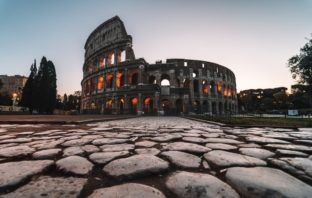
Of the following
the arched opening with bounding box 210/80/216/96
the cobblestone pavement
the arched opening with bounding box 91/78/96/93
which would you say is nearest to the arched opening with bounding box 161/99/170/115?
the arched opening with bounding box 210/80/216/96

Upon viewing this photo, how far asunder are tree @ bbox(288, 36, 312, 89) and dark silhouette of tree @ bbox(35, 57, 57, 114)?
38270mm

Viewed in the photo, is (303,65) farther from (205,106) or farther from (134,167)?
(134,167)

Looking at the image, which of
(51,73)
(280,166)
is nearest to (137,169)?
(280,166)

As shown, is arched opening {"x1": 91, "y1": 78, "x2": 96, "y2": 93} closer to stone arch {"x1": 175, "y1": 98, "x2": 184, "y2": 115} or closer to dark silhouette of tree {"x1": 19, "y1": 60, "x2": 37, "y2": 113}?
dark silhouette of tree {"x1": 19, "y1": 60, "x2": 37, "y2": 113}

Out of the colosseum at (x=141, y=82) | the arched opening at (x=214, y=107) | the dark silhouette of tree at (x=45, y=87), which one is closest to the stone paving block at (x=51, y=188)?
the colosseum at (x=141, y=82)

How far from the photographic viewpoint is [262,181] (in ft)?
3.05

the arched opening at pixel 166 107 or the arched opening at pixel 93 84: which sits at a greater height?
the arched opening at pixel 93 84

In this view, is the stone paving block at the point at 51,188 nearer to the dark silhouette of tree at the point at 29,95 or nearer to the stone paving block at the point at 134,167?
the stone paving block at the point at 134,167

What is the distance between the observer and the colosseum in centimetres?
2214

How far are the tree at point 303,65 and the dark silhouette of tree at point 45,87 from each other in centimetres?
3827

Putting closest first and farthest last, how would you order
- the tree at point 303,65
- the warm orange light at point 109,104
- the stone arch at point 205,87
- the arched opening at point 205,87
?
1. the tree at point 303,65
2. the warm orange light at point 109,104
3. the stone arch at point 205,87
4. the arched opening at point 205,87

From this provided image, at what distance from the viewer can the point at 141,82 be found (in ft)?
72.4

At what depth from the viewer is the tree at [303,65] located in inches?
603

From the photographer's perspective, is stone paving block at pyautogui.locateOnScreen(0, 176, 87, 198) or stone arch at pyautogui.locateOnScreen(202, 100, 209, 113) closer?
stone paving block at pyautogui.locateOnScreen(0, 176, 87, 198)
